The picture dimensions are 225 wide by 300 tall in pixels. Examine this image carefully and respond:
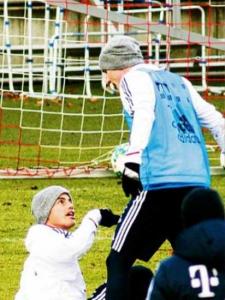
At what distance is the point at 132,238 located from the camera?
8.30m

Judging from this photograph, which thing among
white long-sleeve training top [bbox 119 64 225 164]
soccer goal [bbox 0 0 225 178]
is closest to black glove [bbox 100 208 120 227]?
white long-sleeve training top [bbox 119 64 225 164]

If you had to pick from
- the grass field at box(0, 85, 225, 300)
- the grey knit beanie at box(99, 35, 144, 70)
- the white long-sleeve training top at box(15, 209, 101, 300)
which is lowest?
the grass field at box(0, 85, 225, 300)

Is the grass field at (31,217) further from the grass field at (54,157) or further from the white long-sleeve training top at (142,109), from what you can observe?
the white long-sleeve training top at (142,109)

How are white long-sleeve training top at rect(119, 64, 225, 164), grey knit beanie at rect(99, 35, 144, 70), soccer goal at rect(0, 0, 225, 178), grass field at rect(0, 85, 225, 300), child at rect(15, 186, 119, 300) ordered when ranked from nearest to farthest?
white long-sleeve training top at rect(119, 64, 225, 164) < child at rect(15, 186, 119, 300) < grey knit beanie at rect(99, 35, 144, 70) < grass field at rect(0, 85, 225, 300) < soccer goal at rect(0, 0, 225, 178)

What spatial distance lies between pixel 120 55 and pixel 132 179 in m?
0.71

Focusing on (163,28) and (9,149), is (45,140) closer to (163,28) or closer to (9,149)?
(9,149)

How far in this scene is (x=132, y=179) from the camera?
8328 millimetres

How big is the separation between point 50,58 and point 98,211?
1176cm

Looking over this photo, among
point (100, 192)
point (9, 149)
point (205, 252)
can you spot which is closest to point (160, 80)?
point (205, 252)

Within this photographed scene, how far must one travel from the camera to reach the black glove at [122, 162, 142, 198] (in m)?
8.24

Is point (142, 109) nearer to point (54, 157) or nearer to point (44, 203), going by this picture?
point (44, 203)

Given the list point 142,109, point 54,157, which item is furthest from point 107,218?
point 54,157

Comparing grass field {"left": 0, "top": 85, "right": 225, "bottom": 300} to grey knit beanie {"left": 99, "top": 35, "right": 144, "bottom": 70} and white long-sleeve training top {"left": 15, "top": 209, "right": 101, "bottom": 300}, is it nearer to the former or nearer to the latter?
white long-sleeve training top {"left": 15, "top": 209, "right": 101, "bottom": 300}

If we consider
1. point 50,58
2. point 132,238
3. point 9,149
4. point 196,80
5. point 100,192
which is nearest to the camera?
point 132,238
